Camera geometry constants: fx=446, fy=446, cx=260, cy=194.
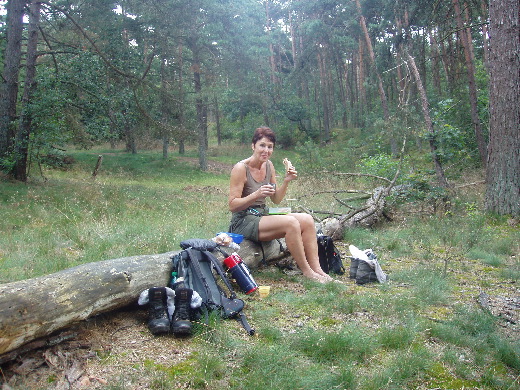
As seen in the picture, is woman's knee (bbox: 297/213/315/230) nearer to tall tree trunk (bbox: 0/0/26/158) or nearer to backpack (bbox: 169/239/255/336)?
backpack (bbox: 169/239/255/336)

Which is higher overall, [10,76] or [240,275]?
[10,76]

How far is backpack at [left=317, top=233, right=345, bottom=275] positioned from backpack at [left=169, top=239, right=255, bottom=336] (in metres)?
1.53

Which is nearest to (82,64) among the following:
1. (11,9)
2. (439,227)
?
(11,9)

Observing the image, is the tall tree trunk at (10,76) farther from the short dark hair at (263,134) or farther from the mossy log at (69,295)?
the mossy log at (69,295)

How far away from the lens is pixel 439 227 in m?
7.01

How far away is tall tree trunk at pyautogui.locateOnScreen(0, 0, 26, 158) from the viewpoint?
11.2 m

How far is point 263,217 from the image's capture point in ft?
15.5

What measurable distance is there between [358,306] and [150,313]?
69.0 inches

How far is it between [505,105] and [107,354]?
7.40 metres

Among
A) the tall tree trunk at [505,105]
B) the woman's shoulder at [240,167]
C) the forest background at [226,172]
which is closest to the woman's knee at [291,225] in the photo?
the forest background at [226,172]

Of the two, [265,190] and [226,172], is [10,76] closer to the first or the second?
[265,190]

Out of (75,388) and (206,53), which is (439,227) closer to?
(75,388)

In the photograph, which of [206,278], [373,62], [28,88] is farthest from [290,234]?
[373,62]

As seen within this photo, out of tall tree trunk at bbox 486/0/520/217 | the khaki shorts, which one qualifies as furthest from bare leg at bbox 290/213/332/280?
tall tree trunk at bbox 486/0/520/217
